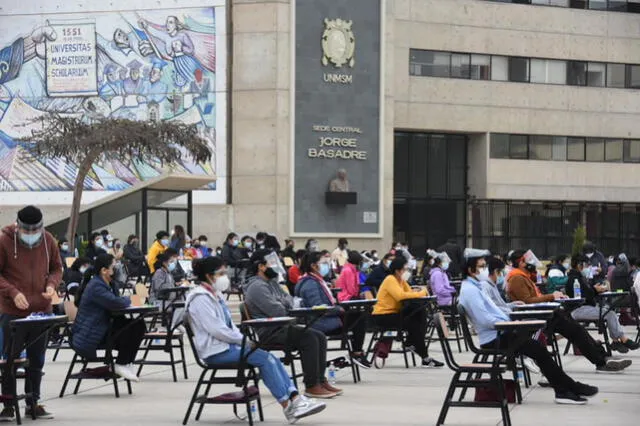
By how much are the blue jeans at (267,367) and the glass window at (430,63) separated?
4645 centimetres

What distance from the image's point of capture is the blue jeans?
12.1m

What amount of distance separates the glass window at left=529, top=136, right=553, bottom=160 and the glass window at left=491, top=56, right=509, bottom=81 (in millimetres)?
3165

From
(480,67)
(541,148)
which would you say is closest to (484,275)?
(480,67)

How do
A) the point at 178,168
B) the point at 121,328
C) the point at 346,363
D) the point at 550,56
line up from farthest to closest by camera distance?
the point at 550,56 → the point at 178,168 → the point at 346,363 → the point at 121,328

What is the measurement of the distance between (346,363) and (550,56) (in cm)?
4591

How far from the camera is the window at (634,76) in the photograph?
62906 millimetres

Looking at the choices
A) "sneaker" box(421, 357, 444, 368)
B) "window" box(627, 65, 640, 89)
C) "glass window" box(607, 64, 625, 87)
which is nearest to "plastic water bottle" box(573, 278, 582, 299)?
"sneaker" box(421, 357, 444, 368)

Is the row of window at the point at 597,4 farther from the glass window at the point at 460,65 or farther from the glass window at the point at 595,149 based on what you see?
the glass window at the point at 595,149

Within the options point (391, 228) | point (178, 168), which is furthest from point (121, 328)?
point (391, 228)

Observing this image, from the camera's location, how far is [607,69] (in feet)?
204

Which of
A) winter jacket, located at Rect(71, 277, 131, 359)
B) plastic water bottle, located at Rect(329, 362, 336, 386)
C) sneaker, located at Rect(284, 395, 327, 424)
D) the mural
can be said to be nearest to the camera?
sneaker, located at Rect(284, 395, 327, 424)

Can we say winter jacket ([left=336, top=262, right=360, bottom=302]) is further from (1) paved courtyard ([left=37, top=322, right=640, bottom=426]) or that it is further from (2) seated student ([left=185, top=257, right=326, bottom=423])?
(2) seated student ([left=185, top=257, right=326, bottom=423])

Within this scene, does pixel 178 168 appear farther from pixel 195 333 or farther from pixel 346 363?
pixel 195 333

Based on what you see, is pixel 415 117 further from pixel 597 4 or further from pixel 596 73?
pixel 597 4
